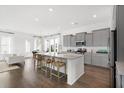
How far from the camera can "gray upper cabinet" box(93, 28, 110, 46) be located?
5148mm

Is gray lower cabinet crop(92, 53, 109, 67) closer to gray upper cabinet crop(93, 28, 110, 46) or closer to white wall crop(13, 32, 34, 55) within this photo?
gray upper cabinet crop(93, 28, 110, 46)

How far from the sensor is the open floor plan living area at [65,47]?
2.81 m

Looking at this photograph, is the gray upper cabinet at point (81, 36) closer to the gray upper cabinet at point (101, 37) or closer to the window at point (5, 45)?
the gray upper cabinet at point (101, 37)

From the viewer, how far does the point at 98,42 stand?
551 centimetres

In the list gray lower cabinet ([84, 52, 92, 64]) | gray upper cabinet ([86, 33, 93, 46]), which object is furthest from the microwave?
gray lower cabinet ([84, 52, 92, 64])

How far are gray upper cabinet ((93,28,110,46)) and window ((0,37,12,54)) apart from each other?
7.51m

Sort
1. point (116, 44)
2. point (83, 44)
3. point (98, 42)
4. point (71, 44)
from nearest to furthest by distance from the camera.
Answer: point (116, 44)
point (98, 42)
point (83, 44)
point (71, 44)

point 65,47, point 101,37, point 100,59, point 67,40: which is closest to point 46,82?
point 100,59

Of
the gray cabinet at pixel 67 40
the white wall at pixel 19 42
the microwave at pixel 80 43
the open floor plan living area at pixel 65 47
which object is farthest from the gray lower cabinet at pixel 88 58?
the white wall at pixel 19 42

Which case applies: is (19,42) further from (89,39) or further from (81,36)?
(89,39)

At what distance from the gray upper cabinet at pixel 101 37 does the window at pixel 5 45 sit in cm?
751
